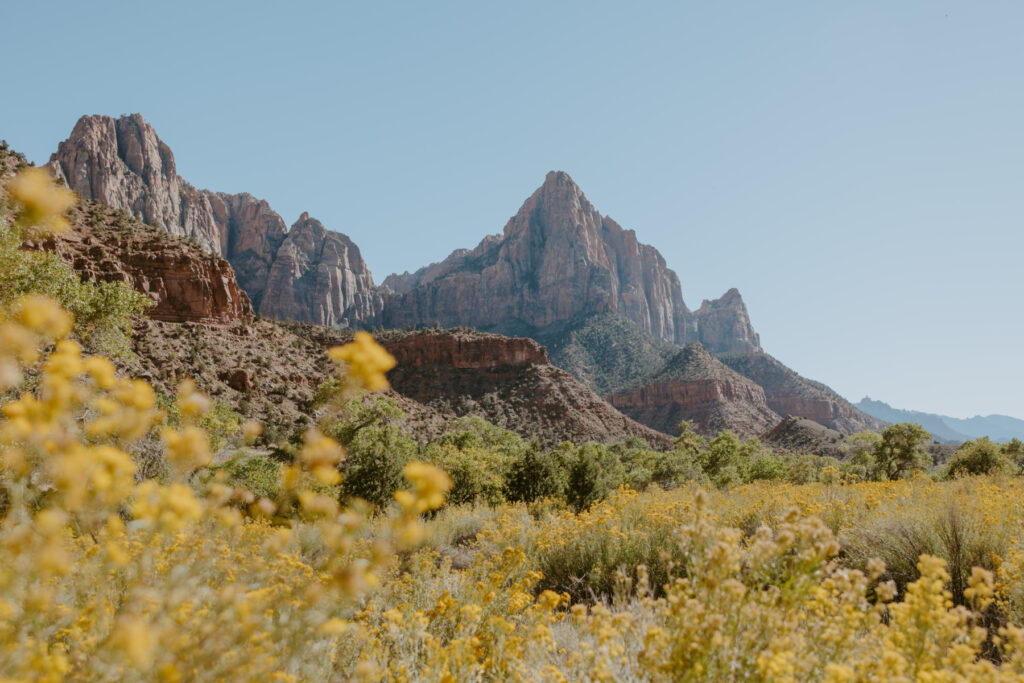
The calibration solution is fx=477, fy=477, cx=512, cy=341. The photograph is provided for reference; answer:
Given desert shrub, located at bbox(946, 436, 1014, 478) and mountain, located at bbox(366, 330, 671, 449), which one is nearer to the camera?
desert shrub, located at bbox(946, 436, 1014, 478)

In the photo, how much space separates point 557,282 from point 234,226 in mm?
85678

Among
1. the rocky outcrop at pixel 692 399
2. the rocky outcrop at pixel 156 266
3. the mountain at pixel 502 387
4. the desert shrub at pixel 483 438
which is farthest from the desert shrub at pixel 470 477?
the rocky outcrop at pixel 692 399

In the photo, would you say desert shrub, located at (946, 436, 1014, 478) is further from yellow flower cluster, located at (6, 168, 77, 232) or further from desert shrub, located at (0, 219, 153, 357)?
desert shrub, located at (0, 219, 153, 357)

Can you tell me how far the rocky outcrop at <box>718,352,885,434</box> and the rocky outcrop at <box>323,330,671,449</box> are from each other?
57.0 metres

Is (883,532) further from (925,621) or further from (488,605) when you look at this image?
(488,605)

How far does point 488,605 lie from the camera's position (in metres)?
4.01

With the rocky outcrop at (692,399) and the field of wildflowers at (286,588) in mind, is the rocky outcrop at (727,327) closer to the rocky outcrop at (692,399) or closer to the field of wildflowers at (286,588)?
the rocky outcrop at (692,399)

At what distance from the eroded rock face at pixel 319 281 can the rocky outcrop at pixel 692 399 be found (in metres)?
77.5

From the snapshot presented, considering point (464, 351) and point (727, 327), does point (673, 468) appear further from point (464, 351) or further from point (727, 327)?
point (727, 327)

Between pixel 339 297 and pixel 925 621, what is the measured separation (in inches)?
5264

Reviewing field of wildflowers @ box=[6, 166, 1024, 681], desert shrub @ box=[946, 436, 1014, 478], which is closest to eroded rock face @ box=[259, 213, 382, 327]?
desert shrub @ box=[946, 436, 1014, 478]

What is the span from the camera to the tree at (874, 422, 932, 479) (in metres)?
25.6

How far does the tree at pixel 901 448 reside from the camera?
2564cm

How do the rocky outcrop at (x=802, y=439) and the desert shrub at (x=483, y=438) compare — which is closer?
the desert shrub at (x=483, y=438)
